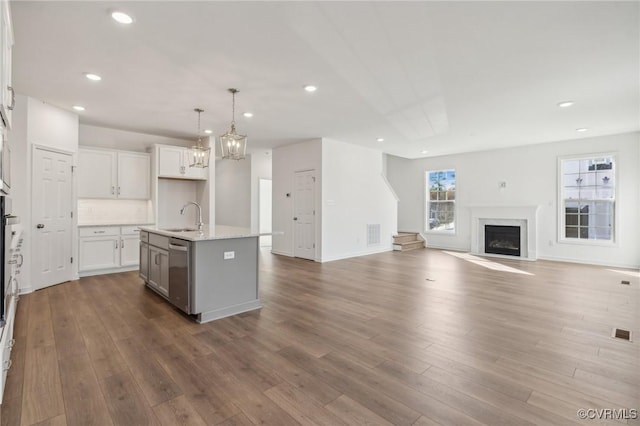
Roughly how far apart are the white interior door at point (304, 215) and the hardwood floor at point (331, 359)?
259cm

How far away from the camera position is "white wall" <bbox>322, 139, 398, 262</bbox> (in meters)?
6.80

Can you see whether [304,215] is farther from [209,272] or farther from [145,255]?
[209,272]

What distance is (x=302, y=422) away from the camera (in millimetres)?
1701

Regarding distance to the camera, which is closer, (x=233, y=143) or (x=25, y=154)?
(x=233, y=143)

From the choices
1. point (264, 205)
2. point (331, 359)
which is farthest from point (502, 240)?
point (331, 359)

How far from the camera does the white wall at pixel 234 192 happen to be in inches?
356

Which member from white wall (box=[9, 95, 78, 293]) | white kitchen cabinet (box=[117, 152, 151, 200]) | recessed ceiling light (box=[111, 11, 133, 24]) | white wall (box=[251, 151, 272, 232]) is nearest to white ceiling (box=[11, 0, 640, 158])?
recessed ceiling light (box=[111, 11, 133, 24])

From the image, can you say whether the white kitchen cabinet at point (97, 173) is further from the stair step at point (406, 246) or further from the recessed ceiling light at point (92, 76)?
the stair step at point (406, 246)

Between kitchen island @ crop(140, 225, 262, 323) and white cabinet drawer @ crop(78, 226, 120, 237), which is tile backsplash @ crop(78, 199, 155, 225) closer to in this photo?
white cabinet drawer @ crop(78, 226, 120, 237)

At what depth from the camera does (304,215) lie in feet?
23.1

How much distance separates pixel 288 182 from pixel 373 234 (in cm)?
256

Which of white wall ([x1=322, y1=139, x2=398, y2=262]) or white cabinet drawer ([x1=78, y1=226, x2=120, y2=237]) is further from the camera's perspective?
white wall ([x1=322, y1=139, x2=398, y2=262])

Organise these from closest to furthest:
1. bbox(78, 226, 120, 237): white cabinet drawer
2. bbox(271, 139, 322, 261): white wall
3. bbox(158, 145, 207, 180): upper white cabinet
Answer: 1. bbox(78, 226, 120, 237): white cabinet drawer
2. bbox(158, 145, 207, 180): upper white cabinet
3. bbox(271, 139, 322, 261): white wall

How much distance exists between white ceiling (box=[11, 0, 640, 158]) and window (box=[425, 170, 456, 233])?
3493mm
